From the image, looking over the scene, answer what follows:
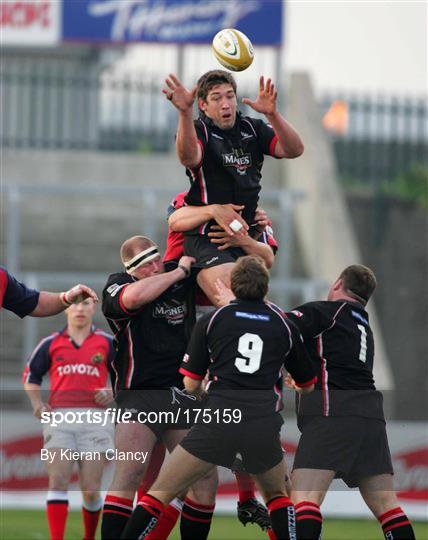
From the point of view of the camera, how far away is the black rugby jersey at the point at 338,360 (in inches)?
361

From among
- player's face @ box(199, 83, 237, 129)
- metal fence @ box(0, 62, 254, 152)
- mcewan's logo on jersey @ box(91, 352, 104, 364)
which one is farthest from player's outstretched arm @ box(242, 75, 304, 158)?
metal fence @ box(0, 62, 254, 152)

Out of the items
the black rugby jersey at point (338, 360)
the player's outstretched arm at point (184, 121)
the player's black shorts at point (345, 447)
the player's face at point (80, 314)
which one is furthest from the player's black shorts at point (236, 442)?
the player's face at point (80, 314)

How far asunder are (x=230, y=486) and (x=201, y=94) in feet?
21.2

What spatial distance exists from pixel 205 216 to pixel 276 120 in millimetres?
799

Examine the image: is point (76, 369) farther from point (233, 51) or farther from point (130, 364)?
point (233, 51)

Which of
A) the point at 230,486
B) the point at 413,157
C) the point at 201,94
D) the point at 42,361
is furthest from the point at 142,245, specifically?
the point at 413,157

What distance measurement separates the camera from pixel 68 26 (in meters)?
21.4

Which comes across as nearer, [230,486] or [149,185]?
[230,486]

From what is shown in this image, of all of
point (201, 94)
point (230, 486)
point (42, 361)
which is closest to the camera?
point (201, 94)

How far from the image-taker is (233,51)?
9.24 meters

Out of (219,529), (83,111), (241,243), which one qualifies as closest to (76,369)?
(219,529)

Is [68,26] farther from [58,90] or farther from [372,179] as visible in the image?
[372,179]

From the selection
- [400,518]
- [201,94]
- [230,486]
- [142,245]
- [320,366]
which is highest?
[201,94]

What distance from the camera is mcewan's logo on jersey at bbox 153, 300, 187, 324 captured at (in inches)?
382
